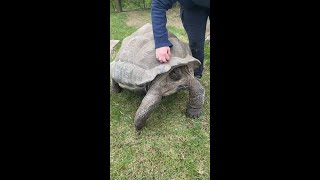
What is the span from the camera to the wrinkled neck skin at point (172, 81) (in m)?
2.49

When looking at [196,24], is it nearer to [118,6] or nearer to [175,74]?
[175,74]

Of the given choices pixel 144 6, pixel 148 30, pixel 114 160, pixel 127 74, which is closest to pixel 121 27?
pixel 144 6

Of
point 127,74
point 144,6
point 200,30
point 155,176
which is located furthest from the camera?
point 144,6

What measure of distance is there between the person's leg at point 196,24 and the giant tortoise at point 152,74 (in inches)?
9.8

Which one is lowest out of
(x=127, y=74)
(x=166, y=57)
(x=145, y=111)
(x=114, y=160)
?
(x=114, y=160)

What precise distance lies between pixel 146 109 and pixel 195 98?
471 millimetres

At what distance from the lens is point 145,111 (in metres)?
2.38

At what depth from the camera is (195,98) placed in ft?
8.52

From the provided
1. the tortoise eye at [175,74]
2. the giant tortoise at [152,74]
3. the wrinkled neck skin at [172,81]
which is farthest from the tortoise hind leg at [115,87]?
the tortoise eye at [175,74]

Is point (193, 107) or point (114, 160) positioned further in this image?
point (193, 107)

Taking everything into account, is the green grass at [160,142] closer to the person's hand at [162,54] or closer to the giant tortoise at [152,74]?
the giant tortoise at [152,74]

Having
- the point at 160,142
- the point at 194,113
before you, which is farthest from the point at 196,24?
the point at 160,142

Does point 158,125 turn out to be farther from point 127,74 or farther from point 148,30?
point 148,30

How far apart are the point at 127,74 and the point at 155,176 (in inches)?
36.7
